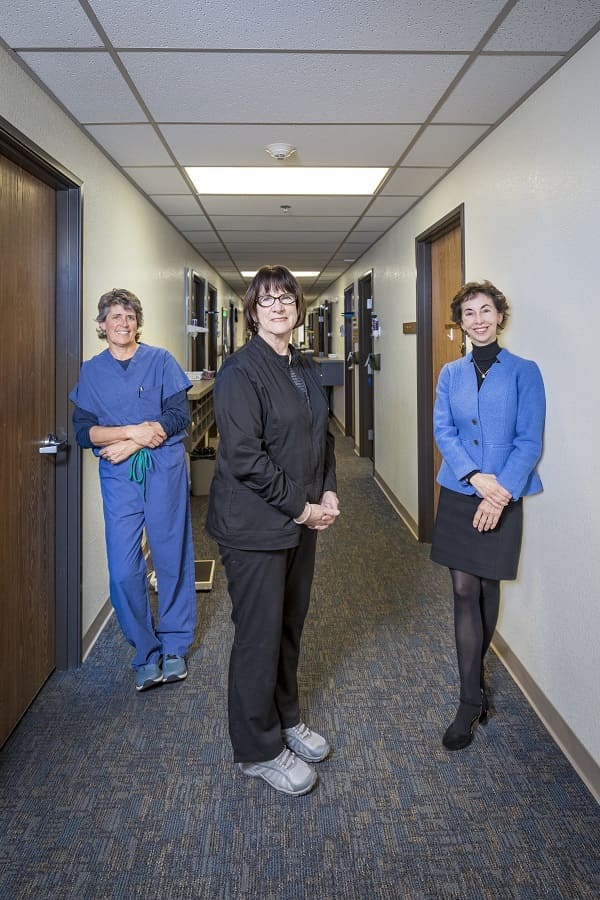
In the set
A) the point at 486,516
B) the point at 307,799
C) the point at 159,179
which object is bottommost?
the point at 307,799

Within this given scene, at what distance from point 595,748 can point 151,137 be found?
2.40 m

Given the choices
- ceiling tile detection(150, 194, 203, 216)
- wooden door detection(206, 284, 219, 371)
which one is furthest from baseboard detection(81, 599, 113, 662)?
wooden door detection(206, 284, 219, 371)

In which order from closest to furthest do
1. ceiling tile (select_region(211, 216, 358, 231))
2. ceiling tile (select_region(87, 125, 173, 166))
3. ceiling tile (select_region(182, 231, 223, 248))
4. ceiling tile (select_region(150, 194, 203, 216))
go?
ceiling tile (select_region(87, 125, 173, 166)) < ceiling tile (select_region(150, 194, 203, 216)) < ceiling tile (select_region(211, 216, 358, 231)) < ceiling tile (select_region(182, 231, 223, 248))

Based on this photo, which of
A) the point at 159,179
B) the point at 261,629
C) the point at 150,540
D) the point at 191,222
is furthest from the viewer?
the point at 191,222

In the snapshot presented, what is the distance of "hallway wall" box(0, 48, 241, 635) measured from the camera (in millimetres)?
1808

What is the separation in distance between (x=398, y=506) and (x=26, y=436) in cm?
283

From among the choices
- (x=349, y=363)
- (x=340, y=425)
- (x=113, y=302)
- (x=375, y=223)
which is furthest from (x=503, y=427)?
(x=340, y=425)

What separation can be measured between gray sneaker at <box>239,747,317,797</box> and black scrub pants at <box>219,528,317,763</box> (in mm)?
30

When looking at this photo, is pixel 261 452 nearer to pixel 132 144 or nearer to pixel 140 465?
pixel 140 465

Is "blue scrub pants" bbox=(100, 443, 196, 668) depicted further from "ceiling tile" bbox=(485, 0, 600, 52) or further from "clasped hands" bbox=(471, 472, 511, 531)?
"ceiling tile" bbox=(485, 0, 600, 52)

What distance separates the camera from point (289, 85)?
1880 mm

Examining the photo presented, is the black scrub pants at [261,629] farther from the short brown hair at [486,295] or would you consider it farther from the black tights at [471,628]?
the short brown hair at [486,295]

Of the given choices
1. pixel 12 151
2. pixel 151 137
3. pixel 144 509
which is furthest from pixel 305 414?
pixel 151 137

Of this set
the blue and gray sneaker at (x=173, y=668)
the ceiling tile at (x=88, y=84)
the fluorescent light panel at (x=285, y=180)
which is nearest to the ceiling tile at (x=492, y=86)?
the fluorescent light panel at (x=285, y=180)
